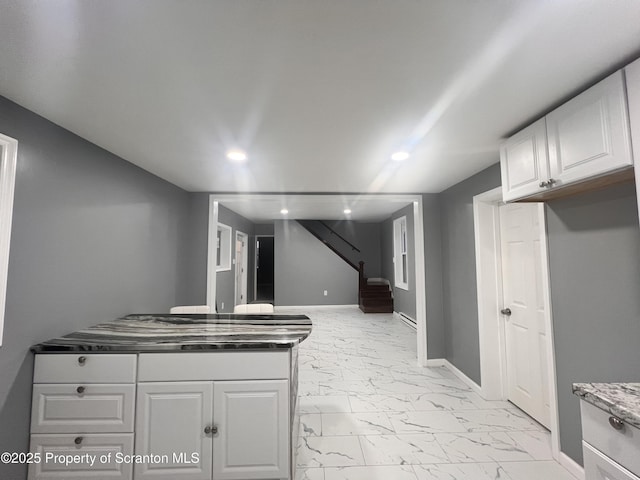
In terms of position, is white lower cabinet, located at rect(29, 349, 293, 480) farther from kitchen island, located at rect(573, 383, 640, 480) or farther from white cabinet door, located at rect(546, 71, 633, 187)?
white cabinet door, located at rect(546, 71, 633, 187)

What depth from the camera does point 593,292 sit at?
5.32ft

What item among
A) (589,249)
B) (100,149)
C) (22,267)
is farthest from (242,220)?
(589,249)

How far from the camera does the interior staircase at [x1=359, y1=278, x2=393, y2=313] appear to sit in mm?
6715

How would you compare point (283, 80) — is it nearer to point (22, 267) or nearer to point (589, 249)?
point (22, 267)

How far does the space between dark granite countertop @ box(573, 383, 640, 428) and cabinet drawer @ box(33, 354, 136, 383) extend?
7.71ft

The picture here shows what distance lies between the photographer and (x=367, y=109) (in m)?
1.61

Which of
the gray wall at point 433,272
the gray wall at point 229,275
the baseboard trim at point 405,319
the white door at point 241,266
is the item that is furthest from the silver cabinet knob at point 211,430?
the white door at point 241,266

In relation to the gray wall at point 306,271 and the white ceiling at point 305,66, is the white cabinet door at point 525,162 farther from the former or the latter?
the gray wall at point 306,271

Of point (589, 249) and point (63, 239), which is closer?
point (589, 249)

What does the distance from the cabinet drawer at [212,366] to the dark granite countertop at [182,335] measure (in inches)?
1.8

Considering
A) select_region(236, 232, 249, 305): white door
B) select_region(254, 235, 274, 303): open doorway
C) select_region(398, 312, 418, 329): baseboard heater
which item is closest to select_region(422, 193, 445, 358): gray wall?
select_region(398, 312, 418, 329): baseboard heater

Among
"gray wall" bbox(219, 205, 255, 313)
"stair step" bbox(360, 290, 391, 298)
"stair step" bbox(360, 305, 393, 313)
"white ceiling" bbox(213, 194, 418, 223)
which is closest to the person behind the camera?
"white ceiling" bbox(213, 194, 418, 223)

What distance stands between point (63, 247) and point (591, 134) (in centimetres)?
324

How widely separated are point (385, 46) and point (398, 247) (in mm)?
5673
